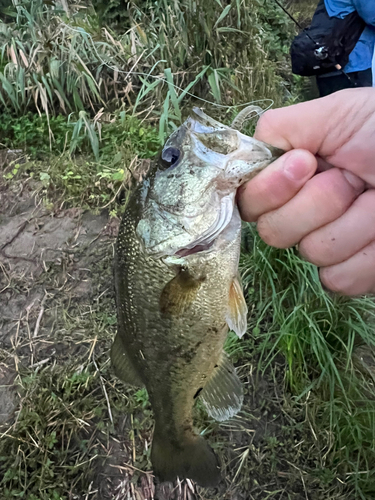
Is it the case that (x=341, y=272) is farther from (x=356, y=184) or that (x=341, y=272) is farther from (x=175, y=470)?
(x=175, y=470)

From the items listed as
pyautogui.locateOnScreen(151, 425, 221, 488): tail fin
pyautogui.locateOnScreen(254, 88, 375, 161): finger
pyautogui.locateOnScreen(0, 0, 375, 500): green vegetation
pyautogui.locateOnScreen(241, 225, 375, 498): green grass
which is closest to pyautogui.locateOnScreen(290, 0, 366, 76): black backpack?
pyautogui.locateOnScreen(0, 0, 375, 500): green vegetation

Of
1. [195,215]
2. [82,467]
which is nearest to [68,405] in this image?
[82,467]

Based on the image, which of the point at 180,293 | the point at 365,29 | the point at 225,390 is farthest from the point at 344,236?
the point at 365,29

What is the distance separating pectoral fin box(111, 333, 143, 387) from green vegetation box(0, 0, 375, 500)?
0.89 metres

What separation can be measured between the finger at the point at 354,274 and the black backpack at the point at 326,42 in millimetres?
2681

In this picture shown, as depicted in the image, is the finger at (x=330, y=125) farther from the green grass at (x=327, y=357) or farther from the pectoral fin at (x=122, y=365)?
the green grass at (x=327, y=357)

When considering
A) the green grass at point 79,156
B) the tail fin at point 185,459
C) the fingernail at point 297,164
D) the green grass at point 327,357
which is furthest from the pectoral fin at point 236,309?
the green grass at point 79,156

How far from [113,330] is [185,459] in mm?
1198

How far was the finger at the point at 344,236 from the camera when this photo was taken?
114cm

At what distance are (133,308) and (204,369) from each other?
362 mm

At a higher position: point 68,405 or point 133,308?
point 133,308

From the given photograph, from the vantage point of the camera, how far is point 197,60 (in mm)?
3717

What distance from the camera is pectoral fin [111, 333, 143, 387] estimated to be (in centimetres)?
153

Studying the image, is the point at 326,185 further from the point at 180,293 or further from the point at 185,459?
the point at 185,459
